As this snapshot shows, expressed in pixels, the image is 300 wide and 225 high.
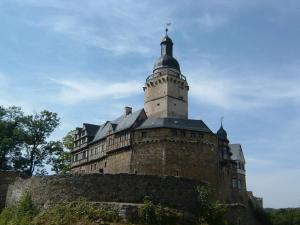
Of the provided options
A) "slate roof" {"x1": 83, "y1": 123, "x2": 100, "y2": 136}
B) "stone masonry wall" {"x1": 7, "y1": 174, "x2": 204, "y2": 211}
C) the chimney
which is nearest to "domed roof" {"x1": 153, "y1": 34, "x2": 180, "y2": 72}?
the chimney

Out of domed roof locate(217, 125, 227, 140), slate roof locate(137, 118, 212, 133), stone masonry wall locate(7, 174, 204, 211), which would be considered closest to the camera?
stone masonry wall locate(7, 174, 204, 211)

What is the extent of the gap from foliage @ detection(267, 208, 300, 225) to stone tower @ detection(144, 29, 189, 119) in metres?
21.1

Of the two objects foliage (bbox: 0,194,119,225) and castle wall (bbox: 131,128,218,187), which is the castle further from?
foliage (bbox: 0,194,119,225)

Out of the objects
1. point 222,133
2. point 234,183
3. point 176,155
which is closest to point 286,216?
point 234,183

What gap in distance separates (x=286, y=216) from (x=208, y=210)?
1742 inches

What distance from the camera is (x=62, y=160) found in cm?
6103

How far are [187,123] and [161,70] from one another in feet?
32.1

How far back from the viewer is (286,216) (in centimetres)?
7488

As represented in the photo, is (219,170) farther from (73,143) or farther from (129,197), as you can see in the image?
(73,143)

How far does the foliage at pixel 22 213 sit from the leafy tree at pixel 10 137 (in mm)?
17477

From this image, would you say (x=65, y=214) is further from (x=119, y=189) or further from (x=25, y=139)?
(x=25, y=139)

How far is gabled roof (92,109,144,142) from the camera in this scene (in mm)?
51250

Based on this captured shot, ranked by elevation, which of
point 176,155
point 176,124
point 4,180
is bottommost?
point 4,180

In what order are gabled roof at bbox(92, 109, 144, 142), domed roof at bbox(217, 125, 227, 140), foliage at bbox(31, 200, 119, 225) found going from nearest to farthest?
foliage at bbox(31, 200, 119, 225)
gabled roof at bbox(92, 109, 144, 142)
domed roof at bbox(217, 125, 227, 140)
